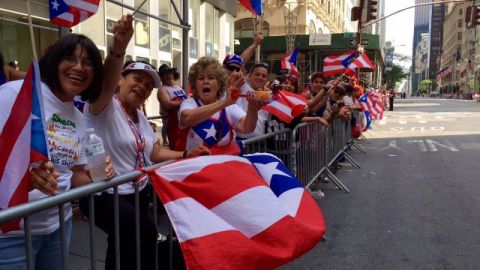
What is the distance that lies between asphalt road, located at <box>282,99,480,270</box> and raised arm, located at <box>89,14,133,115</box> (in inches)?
101

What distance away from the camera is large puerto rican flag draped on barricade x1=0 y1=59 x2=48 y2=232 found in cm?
200

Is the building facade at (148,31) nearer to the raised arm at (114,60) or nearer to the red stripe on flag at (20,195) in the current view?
the raised arm at (114,60)

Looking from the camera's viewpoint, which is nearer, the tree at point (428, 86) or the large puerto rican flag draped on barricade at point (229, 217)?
the large puerto rican flag draped on barricade at point (229, 217)

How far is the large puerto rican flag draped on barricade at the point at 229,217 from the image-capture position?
105 inches

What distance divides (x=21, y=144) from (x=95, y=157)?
21.8 inches

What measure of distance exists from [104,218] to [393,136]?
49.4 feet

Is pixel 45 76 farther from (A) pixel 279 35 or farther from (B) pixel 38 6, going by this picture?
(A) pixel 279 35

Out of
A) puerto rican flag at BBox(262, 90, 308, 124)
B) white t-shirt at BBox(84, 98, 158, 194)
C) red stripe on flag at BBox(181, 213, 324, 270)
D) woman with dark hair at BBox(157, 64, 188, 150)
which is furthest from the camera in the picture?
woman with dark hair at BBox(157, 64, 188, 150)

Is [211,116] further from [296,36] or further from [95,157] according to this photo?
[296,36]

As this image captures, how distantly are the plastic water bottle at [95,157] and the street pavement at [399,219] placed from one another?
6.36ft

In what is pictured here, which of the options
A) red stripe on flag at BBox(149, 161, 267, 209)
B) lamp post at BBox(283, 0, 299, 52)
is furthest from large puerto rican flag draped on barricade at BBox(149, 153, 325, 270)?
lamp post at BBox(283, 0, 299, 52)

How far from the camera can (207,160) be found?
3.01 m

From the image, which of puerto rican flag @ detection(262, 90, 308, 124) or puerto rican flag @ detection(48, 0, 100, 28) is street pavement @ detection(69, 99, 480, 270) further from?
puerto rican flag @ detection(48, 0, 100, 28)

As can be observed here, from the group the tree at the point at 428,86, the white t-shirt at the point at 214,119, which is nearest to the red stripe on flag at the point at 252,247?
the white t-shirt at the point at 214,119
